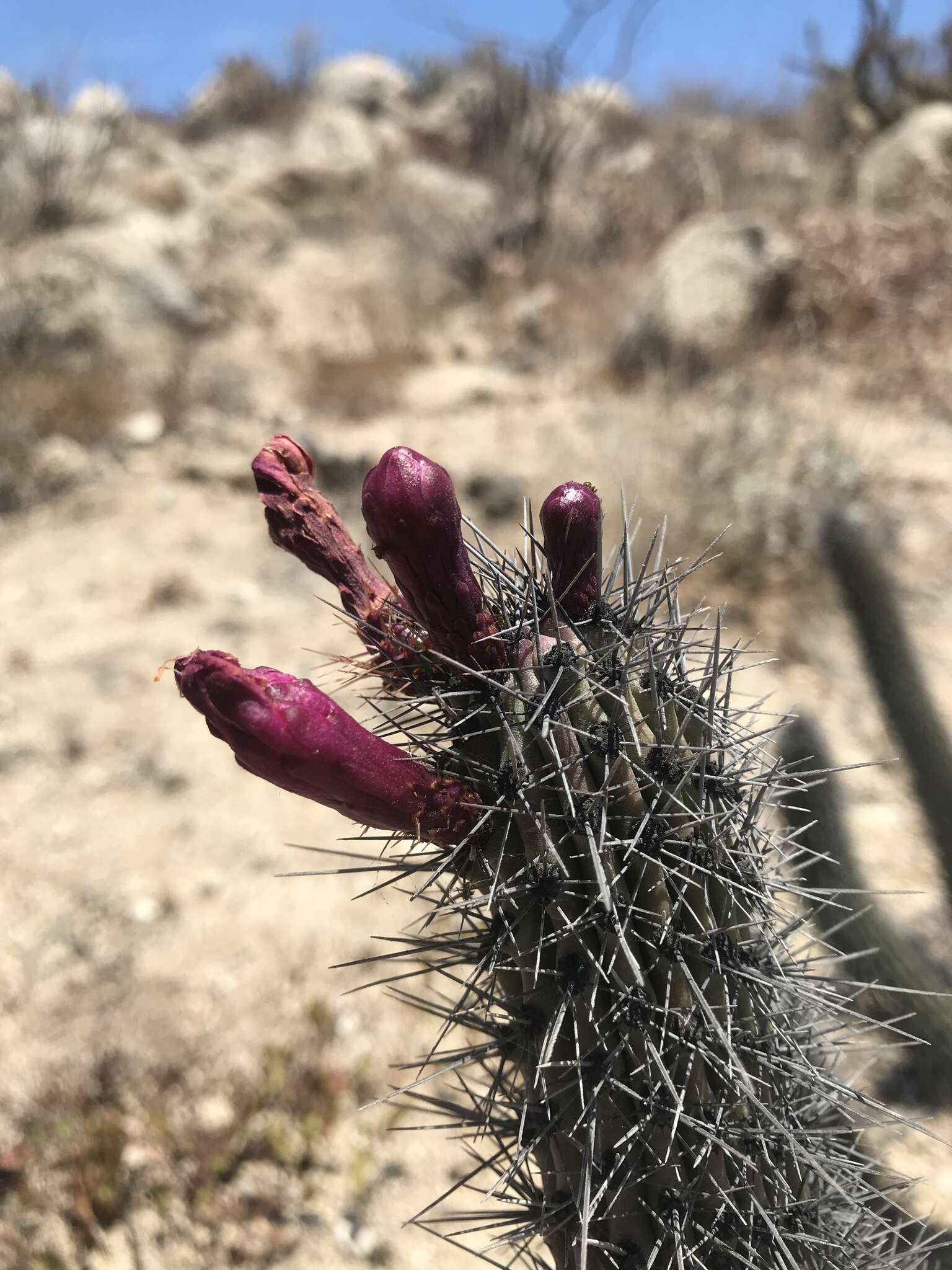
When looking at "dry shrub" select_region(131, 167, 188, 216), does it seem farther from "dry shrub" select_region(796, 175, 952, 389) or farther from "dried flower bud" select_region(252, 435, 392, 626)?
"dried flower bud" select_region(252, 435, 392, 626)

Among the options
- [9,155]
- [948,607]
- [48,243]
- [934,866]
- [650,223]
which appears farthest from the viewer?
[650,223]

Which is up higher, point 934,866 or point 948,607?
point 948,607

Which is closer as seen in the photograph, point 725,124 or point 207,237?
point 207,237

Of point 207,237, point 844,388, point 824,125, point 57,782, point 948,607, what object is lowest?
point 57,782

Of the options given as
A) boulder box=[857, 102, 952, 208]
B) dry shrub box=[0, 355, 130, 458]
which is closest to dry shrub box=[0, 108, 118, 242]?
dry shrub box=[0, 355, 130, 458]

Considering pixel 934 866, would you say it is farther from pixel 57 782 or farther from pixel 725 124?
pixel 725 124

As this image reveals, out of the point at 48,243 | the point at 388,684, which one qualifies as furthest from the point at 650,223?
the point at 388,684
